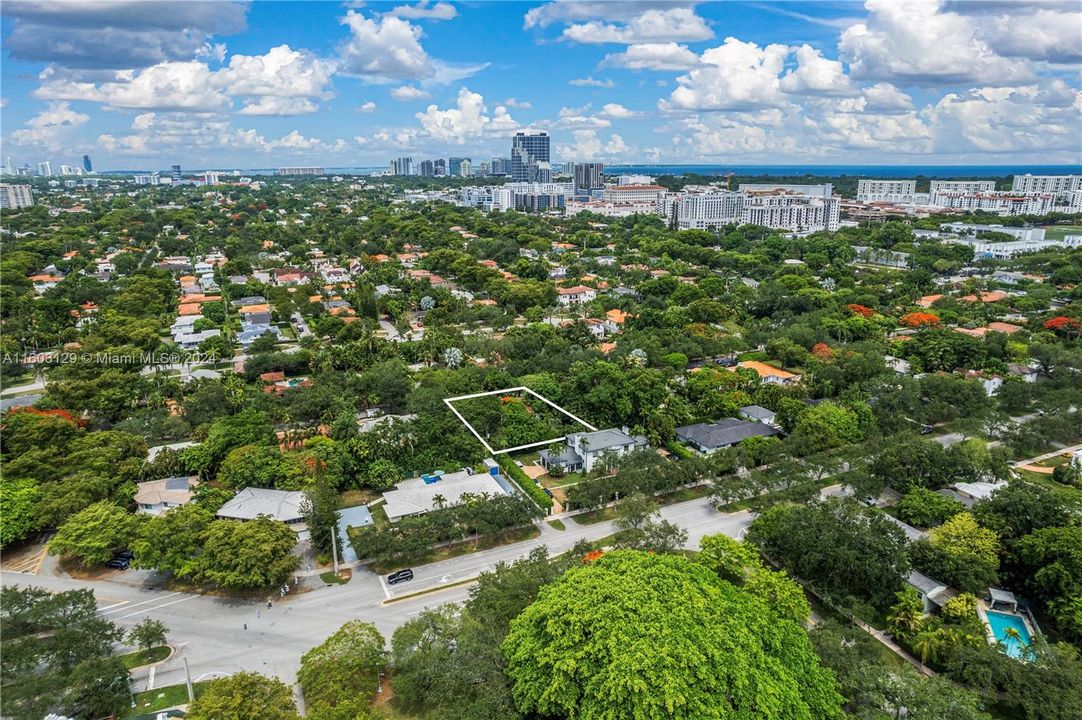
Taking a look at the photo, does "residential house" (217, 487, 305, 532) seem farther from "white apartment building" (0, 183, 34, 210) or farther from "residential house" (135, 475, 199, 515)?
"white apartment building" (0, 183, 34, 210)

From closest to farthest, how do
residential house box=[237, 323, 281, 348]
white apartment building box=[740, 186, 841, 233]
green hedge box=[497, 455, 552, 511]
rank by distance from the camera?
green hedge box=[497, 455, 552, 511]
residential house box=[237, 323, 281, 348]
white apartment building box=[740, 186, 841, 233]

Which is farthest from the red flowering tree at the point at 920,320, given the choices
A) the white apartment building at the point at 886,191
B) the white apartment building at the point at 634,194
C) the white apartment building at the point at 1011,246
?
the white apartment building at the point at 886,191

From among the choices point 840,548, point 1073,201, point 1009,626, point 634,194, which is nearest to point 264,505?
point 840,548

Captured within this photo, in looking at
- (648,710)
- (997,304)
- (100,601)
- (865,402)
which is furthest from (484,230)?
(648,710)

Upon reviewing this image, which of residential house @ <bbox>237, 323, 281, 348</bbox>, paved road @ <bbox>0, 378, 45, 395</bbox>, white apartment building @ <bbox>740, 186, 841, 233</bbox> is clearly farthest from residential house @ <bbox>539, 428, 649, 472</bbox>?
white apartment building @ <bbox>740, 186, 841, 233</bbox>

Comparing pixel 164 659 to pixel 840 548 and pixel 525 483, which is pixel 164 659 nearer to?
pixel 525 483

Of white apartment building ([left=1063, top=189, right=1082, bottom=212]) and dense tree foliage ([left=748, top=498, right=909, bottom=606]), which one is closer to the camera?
dense tree foliage ([left=748, top=498, right=909, bottom=606])
